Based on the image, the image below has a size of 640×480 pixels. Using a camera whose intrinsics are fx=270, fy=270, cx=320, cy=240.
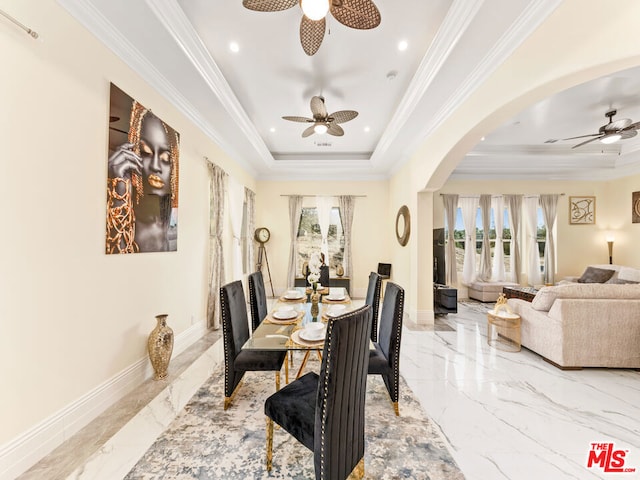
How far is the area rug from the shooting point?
5.09ft

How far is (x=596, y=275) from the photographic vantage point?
5.41m

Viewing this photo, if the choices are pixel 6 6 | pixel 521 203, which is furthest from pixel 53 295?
pixel 521 203

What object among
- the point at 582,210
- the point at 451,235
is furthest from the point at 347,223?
the point at 582,210

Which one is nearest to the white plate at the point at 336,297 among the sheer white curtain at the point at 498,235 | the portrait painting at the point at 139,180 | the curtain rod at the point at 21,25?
the portrait painting at the point at 139,180

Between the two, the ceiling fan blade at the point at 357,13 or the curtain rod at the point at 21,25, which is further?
the ceiling fan blade at the point at 357,13

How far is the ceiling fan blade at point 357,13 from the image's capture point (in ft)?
5.64

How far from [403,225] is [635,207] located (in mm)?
5150

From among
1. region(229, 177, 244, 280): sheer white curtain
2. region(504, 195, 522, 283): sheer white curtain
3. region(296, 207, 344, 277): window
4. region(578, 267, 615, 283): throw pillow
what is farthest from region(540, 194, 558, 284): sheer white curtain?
region(229, 177, 244, 280): sheer white curtain

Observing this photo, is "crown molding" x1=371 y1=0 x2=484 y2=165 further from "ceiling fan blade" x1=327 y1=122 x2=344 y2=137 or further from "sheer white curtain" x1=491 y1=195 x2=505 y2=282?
"sheer white curtain" x1=491 y1=195 x2=505 y2=282

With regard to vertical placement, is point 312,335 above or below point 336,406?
above

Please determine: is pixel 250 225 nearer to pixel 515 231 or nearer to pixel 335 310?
pixel 335 310

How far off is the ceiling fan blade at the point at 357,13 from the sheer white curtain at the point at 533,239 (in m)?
6.35

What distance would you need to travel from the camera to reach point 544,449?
1.75m

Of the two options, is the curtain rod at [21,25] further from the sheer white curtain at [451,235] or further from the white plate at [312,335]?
the sheer white curtain at [451,235]
